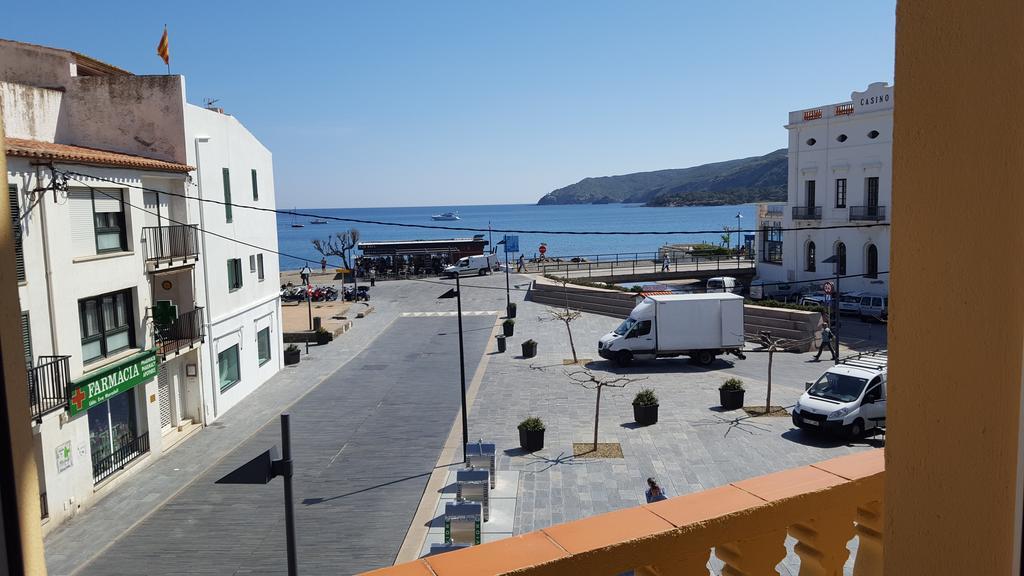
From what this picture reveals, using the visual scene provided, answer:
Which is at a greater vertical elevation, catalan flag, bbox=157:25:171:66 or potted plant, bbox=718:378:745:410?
catalan flag, bbox=157:25:171:66

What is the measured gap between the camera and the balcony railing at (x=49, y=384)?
47.9 ft

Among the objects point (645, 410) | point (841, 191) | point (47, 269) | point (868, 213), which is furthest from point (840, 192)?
point (47, 269)

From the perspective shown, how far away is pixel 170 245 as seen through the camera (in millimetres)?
20281

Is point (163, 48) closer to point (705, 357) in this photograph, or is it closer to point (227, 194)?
point (227, 194)

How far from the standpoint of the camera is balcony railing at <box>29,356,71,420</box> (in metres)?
14.6

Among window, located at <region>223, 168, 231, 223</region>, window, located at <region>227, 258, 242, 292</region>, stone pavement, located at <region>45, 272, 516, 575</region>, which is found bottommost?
stone pavement, located at <region>45, 272, 516, 575</region>

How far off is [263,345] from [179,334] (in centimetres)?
717

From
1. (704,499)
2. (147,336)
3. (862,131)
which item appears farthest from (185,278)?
(862,131)

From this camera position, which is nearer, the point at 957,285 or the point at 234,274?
the point at 957,285

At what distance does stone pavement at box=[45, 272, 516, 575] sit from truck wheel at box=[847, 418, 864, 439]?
378 inches

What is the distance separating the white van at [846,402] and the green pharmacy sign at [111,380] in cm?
1555

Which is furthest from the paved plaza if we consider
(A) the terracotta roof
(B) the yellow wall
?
(B) the yellow wall

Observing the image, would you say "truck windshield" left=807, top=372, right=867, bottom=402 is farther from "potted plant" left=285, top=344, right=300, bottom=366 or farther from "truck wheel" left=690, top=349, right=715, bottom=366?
"potted plant" left=285, top=344, right=300, bottom=366

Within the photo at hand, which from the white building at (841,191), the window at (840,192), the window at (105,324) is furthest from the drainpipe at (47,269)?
the window at (840,192)
